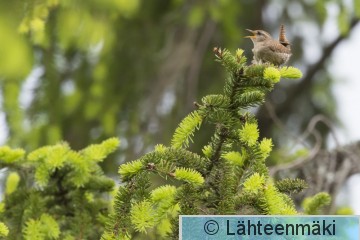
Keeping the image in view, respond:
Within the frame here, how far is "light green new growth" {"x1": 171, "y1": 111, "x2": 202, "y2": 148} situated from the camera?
6.15ft

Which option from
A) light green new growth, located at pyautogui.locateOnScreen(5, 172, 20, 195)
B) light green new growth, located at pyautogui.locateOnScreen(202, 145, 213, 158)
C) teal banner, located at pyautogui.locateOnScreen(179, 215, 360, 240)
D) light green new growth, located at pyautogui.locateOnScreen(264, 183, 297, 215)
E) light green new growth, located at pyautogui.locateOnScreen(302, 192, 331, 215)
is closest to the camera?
teal banner, located at pyautogui.locateOnScreen(179, 215, 360, 240)

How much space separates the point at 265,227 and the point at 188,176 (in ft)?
0.81

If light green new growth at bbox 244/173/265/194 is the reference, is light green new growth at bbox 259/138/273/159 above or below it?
above

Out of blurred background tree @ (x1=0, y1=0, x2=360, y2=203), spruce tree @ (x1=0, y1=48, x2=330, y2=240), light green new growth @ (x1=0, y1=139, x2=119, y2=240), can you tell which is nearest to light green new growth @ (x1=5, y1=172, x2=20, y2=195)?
light green new growth @ (x1=0, y1=139, x2=119, y2=240)

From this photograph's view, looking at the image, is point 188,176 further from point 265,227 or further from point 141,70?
point 141,70

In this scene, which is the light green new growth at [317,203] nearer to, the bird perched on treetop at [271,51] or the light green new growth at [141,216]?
the bird perched on treetop at [271,51]

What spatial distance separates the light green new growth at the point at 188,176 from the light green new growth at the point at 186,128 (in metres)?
0.14

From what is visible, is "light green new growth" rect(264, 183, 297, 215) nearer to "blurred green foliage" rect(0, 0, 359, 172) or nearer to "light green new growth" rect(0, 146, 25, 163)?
"light green new growth" rect(0, 146, 25, 163)

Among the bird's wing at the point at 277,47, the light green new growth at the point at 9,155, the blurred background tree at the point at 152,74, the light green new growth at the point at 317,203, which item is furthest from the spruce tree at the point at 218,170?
the blurred background tree at the point at 152,74

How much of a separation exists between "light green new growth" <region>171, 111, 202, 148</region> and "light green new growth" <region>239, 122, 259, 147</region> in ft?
0.38

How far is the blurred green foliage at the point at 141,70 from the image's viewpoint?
4.52m

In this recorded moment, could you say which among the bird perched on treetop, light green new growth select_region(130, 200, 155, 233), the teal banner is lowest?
the teal banner

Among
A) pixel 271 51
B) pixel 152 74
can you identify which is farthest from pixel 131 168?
pixel 152 74

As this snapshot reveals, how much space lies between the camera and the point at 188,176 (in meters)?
1.76
